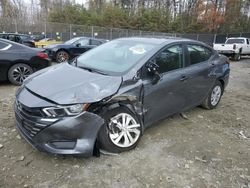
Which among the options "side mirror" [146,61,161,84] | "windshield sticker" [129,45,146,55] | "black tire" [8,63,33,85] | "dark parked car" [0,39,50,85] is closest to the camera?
"side mirror" [146,61,161,84]

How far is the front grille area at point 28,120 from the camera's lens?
10.0ft

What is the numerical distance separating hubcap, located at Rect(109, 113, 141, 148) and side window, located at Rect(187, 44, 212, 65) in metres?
1.82

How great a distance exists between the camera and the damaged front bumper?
302cm

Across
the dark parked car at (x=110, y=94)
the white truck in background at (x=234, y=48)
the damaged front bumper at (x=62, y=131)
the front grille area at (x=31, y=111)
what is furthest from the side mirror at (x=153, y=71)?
the white truck in background at (x=234, y=48)

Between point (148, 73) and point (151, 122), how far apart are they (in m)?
0.77

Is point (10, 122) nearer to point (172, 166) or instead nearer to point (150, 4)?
point (172, 166)

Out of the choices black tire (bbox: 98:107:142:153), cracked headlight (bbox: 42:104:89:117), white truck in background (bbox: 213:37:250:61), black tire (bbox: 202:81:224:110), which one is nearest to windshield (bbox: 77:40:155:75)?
black tire (bbox: 98:107:142:153)

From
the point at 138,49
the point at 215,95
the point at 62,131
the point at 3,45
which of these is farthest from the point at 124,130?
the point at 3,45

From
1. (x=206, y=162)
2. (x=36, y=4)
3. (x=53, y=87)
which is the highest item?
(x=36, y=4)

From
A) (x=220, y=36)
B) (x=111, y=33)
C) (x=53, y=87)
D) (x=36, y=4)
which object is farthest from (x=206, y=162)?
(x=36, y=4)

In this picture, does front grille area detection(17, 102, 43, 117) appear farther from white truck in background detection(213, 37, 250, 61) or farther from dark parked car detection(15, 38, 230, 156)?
white truck in background detection(213, 37, 250, 61)

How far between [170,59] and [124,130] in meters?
1.48

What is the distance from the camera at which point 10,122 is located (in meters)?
4.50

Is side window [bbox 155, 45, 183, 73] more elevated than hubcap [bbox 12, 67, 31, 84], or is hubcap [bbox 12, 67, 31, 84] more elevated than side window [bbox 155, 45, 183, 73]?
side window [bbox 155, 45, 183, 73]
